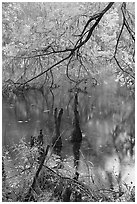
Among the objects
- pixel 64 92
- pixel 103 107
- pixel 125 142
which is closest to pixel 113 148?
pixel 125 142

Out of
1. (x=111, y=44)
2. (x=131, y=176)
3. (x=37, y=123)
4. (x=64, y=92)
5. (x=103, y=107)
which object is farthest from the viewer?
(x=64, y=92)

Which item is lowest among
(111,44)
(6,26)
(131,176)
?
(131,176)

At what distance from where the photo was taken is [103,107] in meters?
17.1

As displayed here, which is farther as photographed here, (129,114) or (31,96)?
(31,96)

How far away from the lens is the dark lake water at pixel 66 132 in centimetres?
929

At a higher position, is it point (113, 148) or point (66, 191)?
point (66, 191)

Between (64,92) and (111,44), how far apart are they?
334 inches

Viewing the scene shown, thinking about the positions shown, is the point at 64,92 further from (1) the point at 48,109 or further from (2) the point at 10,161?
(2) the point at 10,161

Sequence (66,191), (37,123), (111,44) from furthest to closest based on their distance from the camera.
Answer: (37,123) → (111,44) → (66,191)

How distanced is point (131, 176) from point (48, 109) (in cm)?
838

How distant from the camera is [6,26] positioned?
38.1ft

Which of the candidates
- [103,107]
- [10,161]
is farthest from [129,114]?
[10,161]

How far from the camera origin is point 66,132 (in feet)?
41.6

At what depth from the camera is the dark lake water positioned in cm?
929
